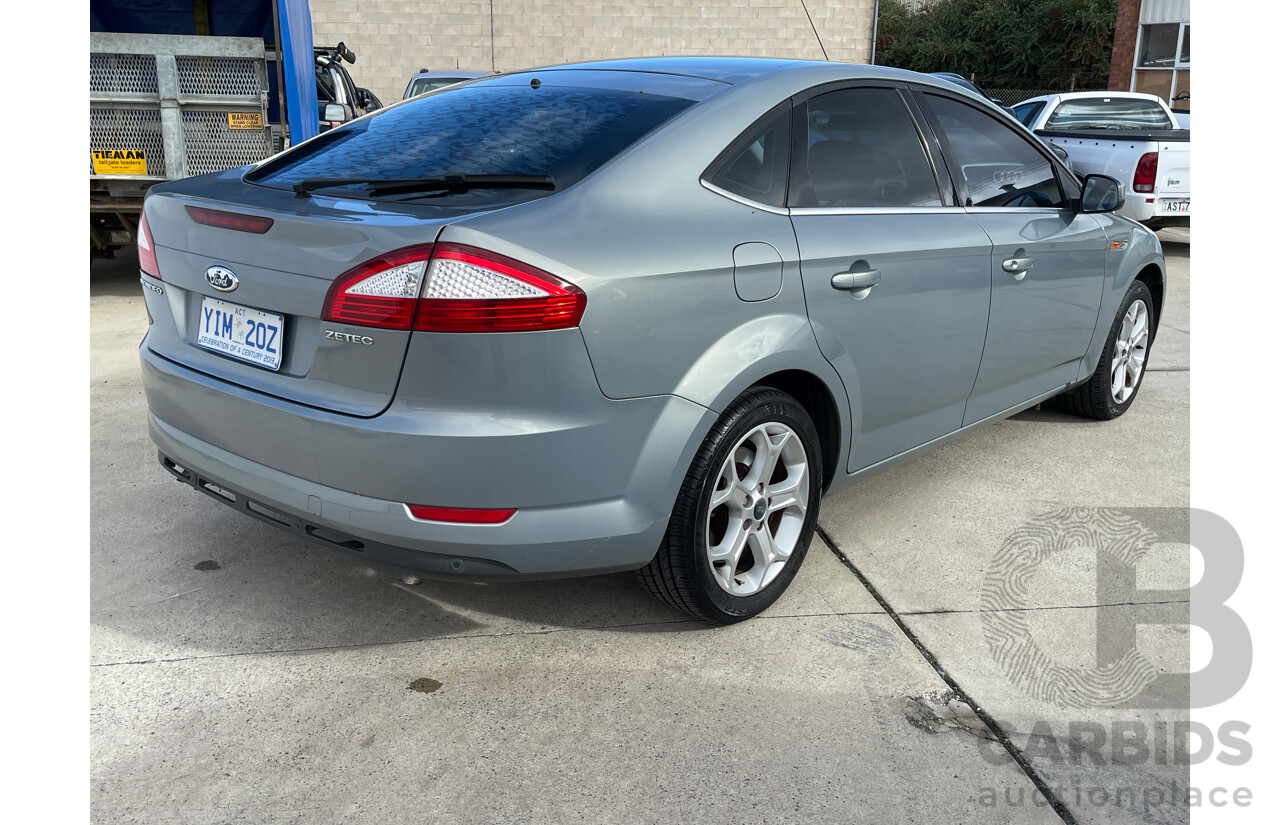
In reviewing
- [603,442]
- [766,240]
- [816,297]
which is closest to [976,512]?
[816,297]

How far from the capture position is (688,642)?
10.1 feet

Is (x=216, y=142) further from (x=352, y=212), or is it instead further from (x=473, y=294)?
(x=473, y=294)

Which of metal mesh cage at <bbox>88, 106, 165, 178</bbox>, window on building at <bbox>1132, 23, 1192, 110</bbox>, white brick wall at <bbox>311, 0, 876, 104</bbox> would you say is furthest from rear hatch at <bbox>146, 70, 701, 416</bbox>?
window on building at <bbox>1132, 23, 1192, 110</bbox>

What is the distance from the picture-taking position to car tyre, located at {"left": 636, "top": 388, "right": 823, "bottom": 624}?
2.85 m

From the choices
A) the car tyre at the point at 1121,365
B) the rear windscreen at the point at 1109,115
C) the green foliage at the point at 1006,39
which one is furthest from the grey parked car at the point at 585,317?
the green foliage at the point at 1006,39

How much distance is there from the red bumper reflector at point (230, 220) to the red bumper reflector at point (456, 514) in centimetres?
82

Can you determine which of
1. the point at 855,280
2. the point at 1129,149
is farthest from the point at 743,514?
the point at 1129,149

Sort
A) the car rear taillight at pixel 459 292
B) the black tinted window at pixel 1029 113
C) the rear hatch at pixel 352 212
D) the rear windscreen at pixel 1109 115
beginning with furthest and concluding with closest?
the black tinted window at pixel 1029 113
the rear windscreen at pixel 1109 115
the rear hatch at pixel 352 212
the car rear taillight at pixel 459 292

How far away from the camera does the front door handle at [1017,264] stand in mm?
3864

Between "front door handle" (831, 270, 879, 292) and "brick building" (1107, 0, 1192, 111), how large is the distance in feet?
63.8

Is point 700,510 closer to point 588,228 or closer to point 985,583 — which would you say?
point 588,228

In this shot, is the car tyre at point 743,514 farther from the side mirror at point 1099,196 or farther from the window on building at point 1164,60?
the window on building at point 1164,60

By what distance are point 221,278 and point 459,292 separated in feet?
2.59

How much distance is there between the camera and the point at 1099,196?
4.25 meters
